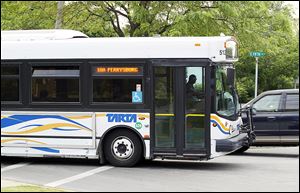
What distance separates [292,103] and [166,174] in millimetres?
4530

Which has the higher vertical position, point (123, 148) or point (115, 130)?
point (115, 130)

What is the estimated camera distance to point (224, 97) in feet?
38.4

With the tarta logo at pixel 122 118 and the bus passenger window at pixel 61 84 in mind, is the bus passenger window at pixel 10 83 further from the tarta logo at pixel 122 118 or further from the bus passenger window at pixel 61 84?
the tarta logo at pixel 122 118

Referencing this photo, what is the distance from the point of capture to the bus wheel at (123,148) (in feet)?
38.3

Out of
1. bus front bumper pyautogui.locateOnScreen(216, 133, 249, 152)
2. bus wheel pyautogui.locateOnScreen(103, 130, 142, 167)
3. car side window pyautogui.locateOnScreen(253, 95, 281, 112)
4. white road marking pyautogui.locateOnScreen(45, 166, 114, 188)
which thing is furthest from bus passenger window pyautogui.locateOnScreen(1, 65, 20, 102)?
car side window pyautogui.locateOnScreen(253, 95, 281, 112)

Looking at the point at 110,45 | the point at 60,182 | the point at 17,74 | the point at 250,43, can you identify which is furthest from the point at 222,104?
the point at 250,43

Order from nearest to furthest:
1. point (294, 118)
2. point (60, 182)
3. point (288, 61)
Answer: point (60, 182)
point (294, 118)
point (288, 61)

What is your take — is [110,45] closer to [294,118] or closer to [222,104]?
[222,104]

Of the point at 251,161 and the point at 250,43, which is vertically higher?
the point at 250,43

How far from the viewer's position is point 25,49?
12328 millimetres

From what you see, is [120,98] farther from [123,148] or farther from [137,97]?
[123,148]

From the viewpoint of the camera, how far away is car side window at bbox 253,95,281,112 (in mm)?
14001

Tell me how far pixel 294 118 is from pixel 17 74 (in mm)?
6595

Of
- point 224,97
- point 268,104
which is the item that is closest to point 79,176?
point 224,97
